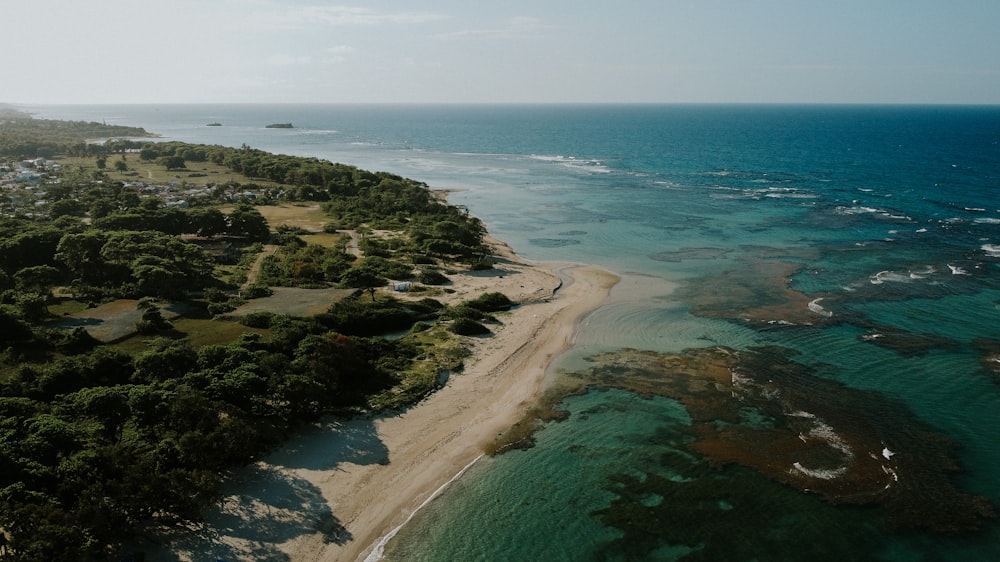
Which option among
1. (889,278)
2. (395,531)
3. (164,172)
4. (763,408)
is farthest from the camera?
(164,172)

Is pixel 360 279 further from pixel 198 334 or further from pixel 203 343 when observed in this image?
pixel 203 343

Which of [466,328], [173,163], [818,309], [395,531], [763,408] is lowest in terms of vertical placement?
[395,531]

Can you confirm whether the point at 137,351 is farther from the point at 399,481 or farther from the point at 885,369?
the point at 885,369

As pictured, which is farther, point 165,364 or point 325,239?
point 325,239

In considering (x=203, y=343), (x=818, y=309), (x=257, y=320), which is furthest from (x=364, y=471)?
(x=818, y=309)

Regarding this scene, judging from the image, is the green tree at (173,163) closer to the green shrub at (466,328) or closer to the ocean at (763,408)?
the ocean at (763,408)

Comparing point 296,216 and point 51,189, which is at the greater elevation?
point 51,189

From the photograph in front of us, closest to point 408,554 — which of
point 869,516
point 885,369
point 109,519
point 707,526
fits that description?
point 109,519

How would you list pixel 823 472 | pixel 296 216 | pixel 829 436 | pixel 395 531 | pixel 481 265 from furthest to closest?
pixel 296 216
pixel 481 265
pixel 829 436
pixel 823 472
pixel 395 531
